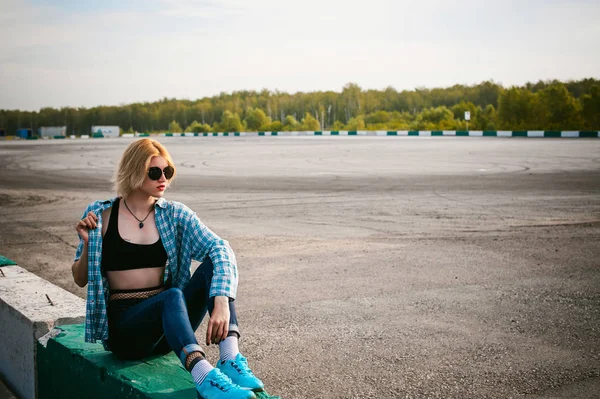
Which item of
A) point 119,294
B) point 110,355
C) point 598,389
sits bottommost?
point 598,389

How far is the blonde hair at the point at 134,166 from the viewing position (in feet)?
11.6

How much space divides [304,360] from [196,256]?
50.1 inches

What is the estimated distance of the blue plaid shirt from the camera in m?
3.37

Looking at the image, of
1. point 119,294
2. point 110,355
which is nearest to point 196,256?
point 119,294

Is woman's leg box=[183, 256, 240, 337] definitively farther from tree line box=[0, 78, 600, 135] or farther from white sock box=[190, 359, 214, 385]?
tree line box=[0, 78, 600, 135]

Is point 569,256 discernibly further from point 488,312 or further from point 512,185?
point 512,185

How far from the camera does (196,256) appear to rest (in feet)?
11.9

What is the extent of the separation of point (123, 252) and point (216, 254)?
0.52 meters

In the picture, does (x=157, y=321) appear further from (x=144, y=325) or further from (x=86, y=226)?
(x=86, y=226)

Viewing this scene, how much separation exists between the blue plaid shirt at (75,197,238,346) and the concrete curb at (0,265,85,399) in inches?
24.3

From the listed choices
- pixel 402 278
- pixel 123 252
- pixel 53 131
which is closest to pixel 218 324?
pixel 123 252

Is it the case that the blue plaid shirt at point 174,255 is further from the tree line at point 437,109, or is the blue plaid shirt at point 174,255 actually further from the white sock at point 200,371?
the tree line at point 437,109

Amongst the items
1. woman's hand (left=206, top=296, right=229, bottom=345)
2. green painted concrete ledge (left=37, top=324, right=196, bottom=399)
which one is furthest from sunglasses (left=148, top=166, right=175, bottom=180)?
green painted concrete ledge (left=37, top=324, right=196, bottom=399)

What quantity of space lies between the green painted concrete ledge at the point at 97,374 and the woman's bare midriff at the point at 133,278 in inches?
14.8
